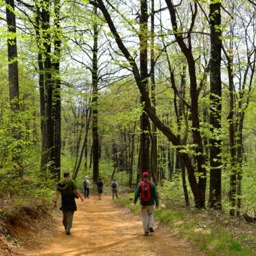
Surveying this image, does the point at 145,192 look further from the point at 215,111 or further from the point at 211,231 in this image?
the point at 215,111

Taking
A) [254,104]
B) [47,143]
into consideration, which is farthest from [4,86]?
[254,104]

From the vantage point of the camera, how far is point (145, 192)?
29.7 ft

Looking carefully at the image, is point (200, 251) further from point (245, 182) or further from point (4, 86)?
point (4, 86)

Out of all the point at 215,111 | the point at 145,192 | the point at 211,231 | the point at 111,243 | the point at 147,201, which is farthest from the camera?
the point at 215,111

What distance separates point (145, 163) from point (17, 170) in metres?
7.34

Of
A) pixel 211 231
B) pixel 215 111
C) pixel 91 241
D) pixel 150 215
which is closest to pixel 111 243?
pixel 91 241

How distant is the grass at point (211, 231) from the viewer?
6.47m

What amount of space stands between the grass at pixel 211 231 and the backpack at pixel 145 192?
4.29 feet

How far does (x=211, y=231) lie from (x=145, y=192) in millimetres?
2183

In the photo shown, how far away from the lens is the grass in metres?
6.47

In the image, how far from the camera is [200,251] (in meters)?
7.00

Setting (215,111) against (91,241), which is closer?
(91,241)

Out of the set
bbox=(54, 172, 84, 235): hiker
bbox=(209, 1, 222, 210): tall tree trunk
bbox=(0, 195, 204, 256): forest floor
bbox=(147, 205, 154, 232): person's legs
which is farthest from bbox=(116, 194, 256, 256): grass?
bbox=(54, 172, 84, 235): hiker

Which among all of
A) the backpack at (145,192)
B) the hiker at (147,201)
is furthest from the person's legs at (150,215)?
the backpack at (145,192)
